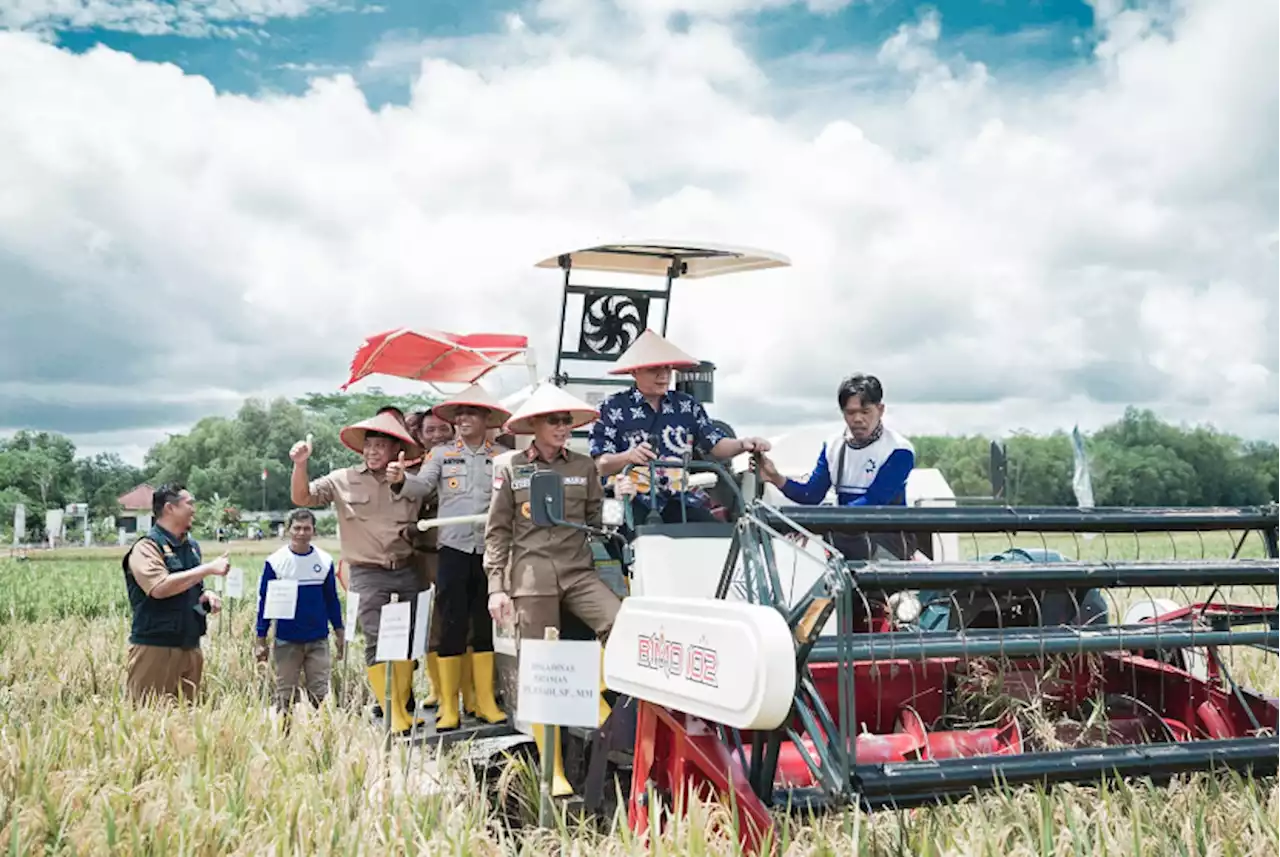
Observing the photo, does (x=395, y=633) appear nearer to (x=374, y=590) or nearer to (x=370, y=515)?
(x=374, y=590)

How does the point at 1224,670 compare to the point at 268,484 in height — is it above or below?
below

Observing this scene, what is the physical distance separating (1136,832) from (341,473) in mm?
4995

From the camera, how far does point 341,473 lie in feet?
24.6

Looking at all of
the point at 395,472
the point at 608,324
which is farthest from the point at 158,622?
the point at 608,324

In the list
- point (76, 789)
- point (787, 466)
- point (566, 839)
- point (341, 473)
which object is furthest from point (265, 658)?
point (787, 466)

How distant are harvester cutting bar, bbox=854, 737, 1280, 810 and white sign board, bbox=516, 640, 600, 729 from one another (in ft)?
4.18

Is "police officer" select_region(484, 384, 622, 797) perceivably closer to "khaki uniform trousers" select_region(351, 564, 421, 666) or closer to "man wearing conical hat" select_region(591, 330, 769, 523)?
"man wearing conical hat" select_region(591, 330, 769, 523)

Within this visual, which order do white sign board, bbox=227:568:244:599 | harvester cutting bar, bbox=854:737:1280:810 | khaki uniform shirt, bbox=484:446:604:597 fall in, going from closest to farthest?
harvester cutting bar, bbox=854:737:1280:810 < khaki uniform shirt, bbox=484:446:604:597 < white sign board, bbox=227:568:244:599

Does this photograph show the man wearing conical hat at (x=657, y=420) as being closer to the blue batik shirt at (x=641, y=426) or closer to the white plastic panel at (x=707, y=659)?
the blue batik shirt at (x=641, y=426)

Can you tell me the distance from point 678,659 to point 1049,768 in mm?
1297

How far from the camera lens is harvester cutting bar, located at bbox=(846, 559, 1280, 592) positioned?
4109mm

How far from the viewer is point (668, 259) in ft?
26.5

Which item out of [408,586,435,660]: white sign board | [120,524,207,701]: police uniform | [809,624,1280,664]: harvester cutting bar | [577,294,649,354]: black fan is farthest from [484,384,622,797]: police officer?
[120,524,207,701]: police uniform

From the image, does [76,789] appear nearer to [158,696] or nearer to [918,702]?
[158,696]
